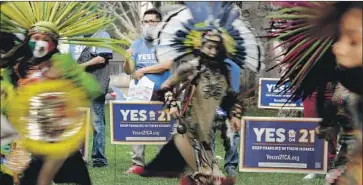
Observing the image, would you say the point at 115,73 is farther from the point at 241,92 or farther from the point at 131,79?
the point at 241,92

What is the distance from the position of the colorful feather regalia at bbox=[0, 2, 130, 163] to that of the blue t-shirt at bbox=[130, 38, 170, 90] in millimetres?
215

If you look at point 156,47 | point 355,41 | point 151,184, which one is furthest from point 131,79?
point 355,41

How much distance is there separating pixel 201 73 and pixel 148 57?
1.00 ft

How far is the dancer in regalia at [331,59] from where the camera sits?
433cm

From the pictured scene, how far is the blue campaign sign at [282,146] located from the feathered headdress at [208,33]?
1.39 feet

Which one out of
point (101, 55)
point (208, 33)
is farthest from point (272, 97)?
point (101, 55)

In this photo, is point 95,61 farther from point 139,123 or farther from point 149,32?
point 139,123

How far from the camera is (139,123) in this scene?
537 cm

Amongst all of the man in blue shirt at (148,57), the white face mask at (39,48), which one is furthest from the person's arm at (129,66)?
the white face mask at (39,48)

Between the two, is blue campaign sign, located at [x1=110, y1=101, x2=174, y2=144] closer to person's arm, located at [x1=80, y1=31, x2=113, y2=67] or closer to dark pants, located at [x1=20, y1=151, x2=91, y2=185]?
person's arm, located at [x1=80, y1=31, x2=113, y2=67]

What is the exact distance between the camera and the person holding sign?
4.80 meters

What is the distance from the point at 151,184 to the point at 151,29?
120 centimetres

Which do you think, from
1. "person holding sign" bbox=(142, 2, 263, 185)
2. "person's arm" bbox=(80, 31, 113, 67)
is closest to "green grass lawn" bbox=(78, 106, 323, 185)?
"person holding sign" bbox=(142, 2, 263, 185)

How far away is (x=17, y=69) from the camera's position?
4.78 m
